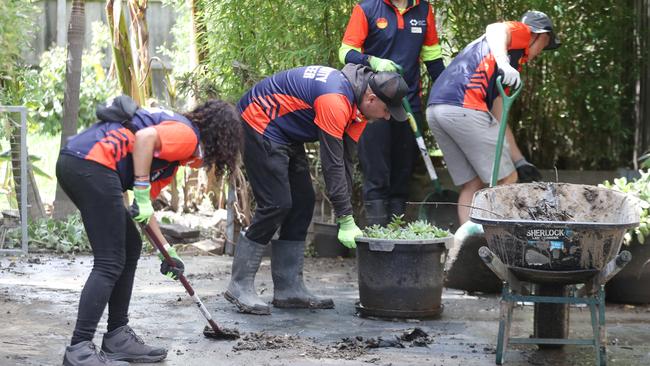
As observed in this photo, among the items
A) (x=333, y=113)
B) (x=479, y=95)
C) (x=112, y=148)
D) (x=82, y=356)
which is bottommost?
(x=82, y=356)

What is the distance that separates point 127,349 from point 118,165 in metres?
0.94

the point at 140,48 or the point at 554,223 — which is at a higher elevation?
the point at 140,48

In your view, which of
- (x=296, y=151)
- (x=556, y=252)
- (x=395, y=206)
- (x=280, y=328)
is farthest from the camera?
(x=395, y=206)

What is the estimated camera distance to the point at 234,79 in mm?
8180

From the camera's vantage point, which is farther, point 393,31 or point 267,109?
point 393,31

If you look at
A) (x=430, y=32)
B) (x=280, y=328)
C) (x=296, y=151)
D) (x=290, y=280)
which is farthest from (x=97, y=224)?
(x=430, y=32)

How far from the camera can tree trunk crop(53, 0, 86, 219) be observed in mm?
8805

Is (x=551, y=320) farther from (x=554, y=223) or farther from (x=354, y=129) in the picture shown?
(x=354, y=129)

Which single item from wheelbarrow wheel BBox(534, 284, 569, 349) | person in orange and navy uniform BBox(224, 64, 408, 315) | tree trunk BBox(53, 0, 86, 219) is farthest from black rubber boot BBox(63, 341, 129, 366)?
tree trunk BBox(53, 0, 86, 219)

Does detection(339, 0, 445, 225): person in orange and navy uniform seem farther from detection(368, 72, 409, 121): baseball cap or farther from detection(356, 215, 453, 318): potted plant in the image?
detection(368, 72, 409, 121): baseball cap

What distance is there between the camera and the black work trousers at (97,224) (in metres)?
4.54

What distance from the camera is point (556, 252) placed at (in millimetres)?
4828

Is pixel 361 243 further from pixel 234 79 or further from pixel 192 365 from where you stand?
pixel 234 79

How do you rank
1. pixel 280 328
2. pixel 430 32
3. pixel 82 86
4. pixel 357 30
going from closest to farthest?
pixel 280 328 → pixel 357 30 → pixel 430 32 → pixel 82 86
